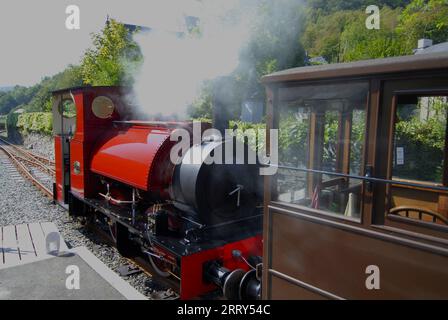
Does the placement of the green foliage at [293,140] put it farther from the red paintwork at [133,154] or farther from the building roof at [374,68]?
the red paintwork at [133,154]

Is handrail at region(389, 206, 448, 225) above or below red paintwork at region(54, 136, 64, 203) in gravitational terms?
above

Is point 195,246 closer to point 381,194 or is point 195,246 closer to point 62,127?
point 381,194

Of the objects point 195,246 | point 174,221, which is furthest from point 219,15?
point 195,246

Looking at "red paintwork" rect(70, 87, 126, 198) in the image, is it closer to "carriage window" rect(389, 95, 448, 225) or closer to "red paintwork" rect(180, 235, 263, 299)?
"red paintwork" rect(180, 235, 263, 299)

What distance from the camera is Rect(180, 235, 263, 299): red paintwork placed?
4.06m

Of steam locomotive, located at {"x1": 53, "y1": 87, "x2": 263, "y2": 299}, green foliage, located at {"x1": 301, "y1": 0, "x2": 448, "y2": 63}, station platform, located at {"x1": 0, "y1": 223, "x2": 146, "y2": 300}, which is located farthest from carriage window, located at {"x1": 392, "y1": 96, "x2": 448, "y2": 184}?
green foliage, located at {"x1": 301, "y1": 0, "x2": 448, "y2": 63}

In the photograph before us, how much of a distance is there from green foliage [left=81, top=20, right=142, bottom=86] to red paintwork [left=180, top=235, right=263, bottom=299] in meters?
11.5

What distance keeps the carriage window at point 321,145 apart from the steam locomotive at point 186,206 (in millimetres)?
1228

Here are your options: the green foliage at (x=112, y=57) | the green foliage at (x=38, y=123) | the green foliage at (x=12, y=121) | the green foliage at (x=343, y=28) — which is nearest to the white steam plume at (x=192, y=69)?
the green foliage at (x=112, y=57)

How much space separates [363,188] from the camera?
2613mm

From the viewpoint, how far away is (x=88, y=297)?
4062mm

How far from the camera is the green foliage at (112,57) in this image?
16.5m

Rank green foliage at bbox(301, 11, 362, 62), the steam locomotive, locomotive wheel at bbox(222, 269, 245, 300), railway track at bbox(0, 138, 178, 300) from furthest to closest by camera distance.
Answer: green foliage at bbox(301, 11, 362, 62)
railway track at bbox(0, 138, 178, 300)
the steam locomotive
locomotive wheel at bbox(222, 269, 245, 300)

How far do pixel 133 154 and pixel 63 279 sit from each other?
1934mm
